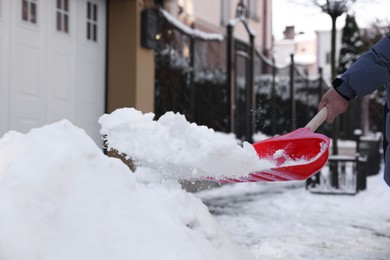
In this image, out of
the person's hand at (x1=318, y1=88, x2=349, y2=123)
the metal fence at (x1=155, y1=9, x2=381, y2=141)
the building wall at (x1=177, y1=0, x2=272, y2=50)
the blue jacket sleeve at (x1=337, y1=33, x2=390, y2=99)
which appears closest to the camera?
the blue jacket sleeve at (x1=337, y1=33, x2=390, y2=99)

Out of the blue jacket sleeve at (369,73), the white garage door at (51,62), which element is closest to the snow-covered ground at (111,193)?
the blue jacket sleeve at (369,73)

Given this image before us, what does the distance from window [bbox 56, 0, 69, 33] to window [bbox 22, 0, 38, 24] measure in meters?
0.38

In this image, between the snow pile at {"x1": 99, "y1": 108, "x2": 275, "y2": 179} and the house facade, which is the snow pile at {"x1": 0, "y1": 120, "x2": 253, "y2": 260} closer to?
the snow pile at {"x1": 99, "y1": 108, "x2": 275, "y2": 179}

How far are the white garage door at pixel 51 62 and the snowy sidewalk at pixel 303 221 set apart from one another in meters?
2.03

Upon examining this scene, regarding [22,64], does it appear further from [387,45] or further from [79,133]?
[387,45]

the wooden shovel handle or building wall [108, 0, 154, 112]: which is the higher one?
building wall [108, 0, 154, 112]

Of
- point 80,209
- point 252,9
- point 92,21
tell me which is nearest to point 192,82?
point 92,21

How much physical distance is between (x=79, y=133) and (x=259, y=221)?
3488 mm

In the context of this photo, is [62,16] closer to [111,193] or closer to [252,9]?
[111,193]

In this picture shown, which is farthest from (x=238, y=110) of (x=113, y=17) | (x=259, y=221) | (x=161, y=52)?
(x=259, y=221)

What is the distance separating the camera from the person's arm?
9.05ft

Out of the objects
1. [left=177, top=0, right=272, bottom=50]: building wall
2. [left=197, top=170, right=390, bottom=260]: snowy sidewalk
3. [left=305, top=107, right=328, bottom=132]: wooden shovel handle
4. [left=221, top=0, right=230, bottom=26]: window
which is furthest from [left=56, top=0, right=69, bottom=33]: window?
[left=221, top=0, right=230, bottom=26]: window

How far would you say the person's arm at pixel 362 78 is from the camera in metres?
2.76

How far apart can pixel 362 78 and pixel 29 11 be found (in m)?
3.97
